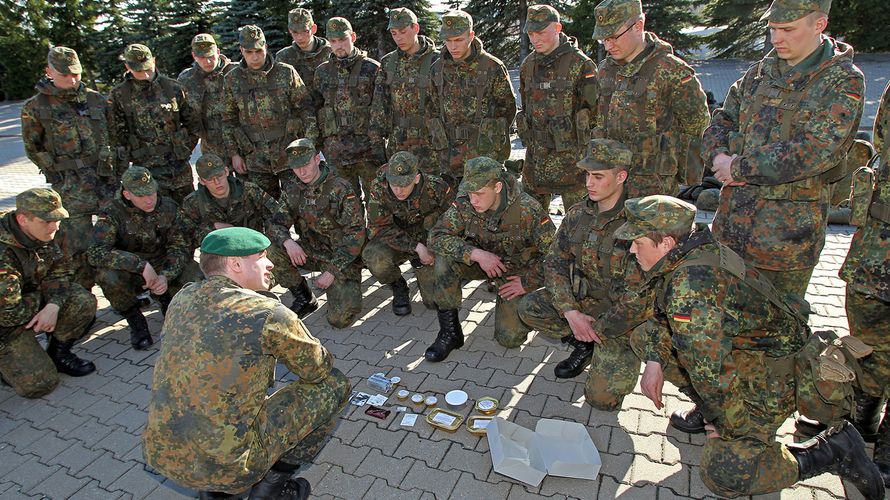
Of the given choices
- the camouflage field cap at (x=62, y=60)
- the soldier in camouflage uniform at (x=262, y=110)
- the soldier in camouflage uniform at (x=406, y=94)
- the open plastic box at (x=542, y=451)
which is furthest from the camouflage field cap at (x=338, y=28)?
the open plastic box at (x=542, y=451)

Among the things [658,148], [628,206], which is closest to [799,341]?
[628,206]

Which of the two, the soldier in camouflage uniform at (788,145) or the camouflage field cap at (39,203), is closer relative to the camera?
the soldier in camouflage uniform at (788,145)

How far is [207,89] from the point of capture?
22.3 ft

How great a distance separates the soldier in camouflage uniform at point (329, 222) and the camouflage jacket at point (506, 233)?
92 cm

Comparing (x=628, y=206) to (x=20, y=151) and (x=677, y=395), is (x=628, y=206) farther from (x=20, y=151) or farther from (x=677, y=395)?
(x=20, y=151)

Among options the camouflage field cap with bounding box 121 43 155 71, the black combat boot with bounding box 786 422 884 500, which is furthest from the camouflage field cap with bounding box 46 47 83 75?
the black combat boot with bounding box 786 422 884 500

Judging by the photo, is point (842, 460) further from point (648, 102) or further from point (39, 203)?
point (39, 203)

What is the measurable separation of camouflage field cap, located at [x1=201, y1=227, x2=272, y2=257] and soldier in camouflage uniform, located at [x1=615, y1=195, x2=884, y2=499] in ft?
6.32

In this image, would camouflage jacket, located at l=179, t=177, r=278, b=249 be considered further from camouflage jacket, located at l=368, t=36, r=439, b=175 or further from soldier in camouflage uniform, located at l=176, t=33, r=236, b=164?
camouflage jacket, located at l=368, t=36, r=439, b=175

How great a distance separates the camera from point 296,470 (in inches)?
129

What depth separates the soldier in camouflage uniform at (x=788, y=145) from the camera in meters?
3.18

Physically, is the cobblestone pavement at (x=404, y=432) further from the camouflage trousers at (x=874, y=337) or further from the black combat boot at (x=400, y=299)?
the camouflage trousers at (x=874, y=337)

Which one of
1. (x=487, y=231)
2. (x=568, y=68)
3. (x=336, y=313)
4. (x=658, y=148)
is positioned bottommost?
(x=336, y=313)

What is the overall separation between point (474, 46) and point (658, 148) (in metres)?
2.20
